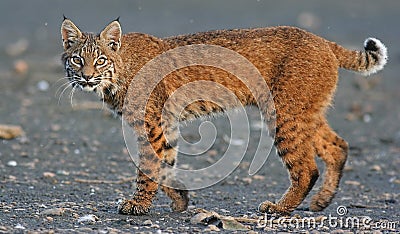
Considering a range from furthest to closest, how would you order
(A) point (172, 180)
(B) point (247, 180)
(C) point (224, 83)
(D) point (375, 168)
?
(D) point (375, 168), (B) point (247, 180), (C) point (224, 83), (A) point (172, 180)

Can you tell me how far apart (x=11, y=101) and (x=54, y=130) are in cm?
201

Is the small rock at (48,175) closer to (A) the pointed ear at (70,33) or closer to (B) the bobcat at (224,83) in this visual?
(B) the bobcat at (224,83)

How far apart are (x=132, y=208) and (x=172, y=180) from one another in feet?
2.45

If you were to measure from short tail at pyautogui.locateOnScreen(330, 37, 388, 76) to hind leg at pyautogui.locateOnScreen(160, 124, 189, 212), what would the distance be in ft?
6.32

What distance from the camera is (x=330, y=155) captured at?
9.51 m

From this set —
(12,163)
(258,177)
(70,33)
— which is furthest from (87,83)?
(258,177)

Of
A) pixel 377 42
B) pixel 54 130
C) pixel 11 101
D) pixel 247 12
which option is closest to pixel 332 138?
pixel 377 42

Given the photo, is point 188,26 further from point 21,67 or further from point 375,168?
point 375,168

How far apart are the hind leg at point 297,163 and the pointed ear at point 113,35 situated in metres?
1.86

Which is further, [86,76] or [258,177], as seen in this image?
[258,177]

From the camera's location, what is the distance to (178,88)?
29.7ft

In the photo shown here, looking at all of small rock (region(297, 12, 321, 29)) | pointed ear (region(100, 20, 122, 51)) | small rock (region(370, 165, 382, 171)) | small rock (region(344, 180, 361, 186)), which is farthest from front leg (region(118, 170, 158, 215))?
small rock (region(297, 12, 321, 29))

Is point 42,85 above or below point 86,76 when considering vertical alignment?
above

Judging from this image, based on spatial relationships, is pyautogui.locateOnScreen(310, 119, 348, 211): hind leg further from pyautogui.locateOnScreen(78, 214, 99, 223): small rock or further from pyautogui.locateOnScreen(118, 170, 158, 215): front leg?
pyautogui.locateOnScreen(78, 214, 99, 223): small rock
